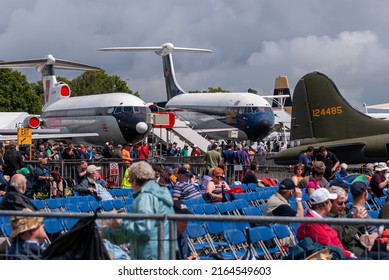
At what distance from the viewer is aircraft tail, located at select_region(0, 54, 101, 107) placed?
189 feet

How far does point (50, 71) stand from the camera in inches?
2474

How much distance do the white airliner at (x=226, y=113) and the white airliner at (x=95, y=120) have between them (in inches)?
351

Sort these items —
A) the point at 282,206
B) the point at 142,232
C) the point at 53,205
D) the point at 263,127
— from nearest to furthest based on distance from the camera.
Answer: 1. the point at 142,232
2. the point at 282,206
3. the point at 53,205
4. the point at 263,127

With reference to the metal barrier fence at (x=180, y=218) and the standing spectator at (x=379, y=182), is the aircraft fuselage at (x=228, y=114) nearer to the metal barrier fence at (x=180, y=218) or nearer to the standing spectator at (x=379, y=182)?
the standing spectator at (x=379, y=182)

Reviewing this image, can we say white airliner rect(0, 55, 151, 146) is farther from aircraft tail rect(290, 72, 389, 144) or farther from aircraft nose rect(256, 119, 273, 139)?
aircraft tail rect(290, 72, 389, 144)

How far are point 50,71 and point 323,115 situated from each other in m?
39.6

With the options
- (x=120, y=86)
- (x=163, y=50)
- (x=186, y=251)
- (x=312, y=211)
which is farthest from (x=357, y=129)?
(x=120, y=86)

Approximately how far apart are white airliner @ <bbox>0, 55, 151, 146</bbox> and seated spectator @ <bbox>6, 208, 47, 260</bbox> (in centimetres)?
3607

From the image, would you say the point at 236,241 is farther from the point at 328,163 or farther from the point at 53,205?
the point at 328,163

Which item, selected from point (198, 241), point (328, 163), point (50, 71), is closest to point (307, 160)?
point (328, 163)

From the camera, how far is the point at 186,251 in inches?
275

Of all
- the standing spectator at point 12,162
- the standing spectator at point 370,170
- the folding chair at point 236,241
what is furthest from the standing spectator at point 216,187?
the standing spectator at point 12,162
